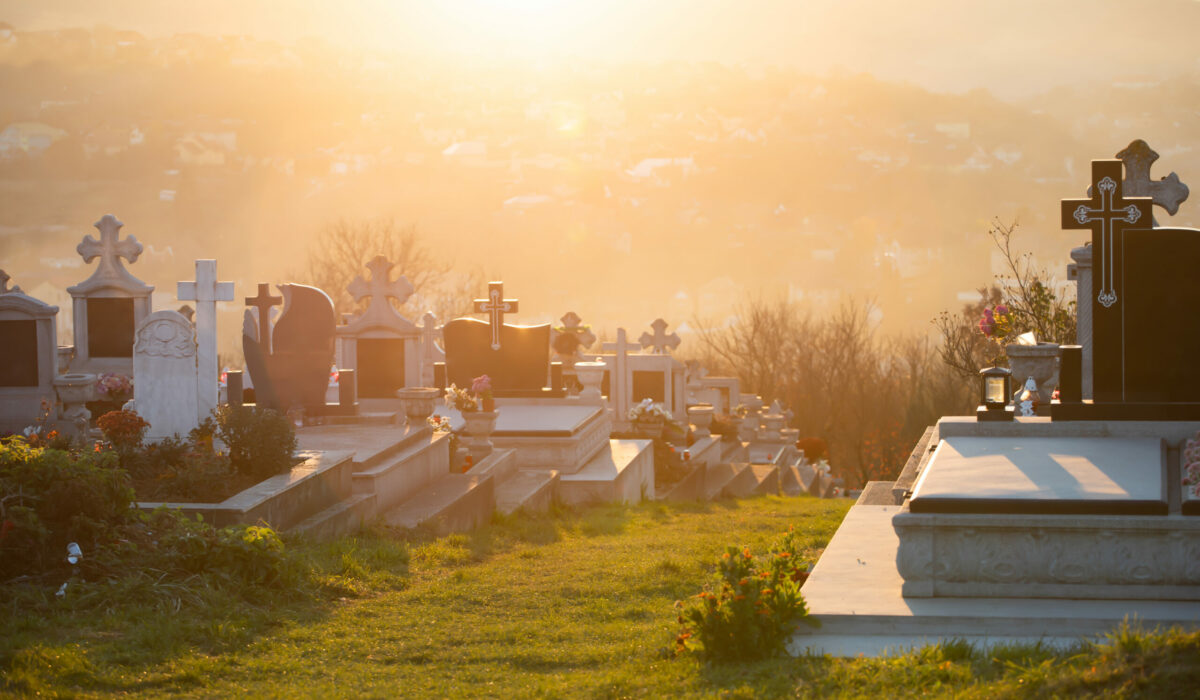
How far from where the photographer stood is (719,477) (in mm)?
20922

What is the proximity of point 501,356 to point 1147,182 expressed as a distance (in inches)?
415

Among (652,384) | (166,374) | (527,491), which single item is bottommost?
(527,491)

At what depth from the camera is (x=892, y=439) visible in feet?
127

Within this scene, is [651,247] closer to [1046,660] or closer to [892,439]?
[892,439]

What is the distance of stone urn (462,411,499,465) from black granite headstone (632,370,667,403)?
35.4ft

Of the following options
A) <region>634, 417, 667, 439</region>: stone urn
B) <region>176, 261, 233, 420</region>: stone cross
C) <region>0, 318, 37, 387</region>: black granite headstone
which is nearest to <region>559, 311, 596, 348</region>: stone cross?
Result: <region>634, 417, 667, 439</region>: stone urn

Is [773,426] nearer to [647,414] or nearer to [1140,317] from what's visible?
[647,414]

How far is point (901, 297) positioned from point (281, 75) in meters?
76.7

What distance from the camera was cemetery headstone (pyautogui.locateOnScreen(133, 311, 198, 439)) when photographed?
10.2 metres

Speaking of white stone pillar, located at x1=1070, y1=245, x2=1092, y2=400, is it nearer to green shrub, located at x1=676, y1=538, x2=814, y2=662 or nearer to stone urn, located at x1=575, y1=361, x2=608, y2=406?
green shrub, located at x1=676, y1=538, x2=814, y2=662

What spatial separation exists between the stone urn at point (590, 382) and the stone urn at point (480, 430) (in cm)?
490

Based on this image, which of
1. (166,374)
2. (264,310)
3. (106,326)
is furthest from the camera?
(106,326)

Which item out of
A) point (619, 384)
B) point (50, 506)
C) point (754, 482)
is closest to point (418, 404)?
point (50, 506)

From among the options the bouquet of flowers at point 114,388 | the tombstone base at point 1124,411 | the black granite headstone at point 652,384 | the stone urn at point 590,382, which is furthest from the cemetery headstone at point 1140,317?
the black granite headstone at point 652,384
